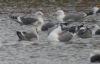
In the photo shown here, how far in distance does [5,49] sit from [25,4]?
1641 centimetres

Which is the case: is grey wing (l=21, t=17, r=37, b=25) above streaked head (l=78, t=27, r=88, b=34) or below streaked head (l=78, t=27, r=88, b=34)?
below

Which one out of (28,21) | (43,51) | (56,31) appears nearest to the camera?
(43,51)

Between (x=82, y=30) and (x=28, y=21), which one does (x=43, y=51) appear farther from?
(x=28, y=21)

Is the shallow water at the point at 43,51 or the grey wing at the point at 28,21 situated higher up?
the shallow water at the point at 43,51

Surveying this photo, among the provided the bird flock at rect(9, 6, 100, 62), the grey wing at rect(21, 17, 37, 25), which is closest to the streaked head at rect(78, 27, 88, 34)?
the bird flock at rect(9, 6, 100, 62)

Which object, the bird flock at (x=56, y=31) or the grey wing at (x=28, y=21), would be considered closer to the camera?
the bird flock at (x=56, y=31)

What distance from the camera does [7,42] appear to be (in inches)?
773

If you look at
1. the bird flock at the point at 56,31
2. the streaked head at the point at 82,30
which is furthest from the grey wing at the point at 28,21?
the streaked head at the point at 82,30

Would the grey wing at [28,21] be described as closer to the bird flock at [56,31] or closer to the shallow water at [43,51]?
the bird flock at [56,31]

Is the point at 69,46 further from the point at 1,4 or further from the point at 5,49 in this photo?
the point at 1,4

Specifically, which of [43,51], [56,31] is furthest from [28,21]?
[43,51]

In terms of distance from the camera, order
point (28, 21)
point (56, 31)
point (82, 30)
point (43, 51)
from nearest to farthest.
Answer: point (43, 51) < point (56, 31) < point (82, 30) < point (28, 21)

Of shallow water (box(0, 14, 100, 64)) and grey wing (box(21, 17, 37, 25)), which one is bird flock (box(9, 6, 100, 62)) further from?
shallow water (box(0, 14, 100, 64))

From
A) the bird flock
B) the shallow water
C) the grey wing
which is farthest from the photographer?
the grey wing
